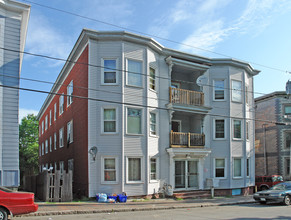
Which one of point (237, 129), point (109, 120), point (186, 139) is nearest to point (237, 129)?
point (237, 129)

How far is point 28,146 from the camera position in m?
52.9

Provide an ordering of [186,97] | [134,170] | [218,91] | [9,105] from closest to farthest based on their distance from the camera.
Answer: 1. [9,105]
2. [134,170]
3. [186,97]
4. [218,91]

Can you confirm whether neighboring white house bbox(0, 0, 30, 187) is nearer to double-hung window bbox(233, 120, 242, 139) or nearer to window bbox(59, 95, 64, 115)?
window bbox(59, 95, 64, 115)

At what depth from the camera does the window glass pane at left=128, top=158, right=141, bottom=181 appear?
19000mm

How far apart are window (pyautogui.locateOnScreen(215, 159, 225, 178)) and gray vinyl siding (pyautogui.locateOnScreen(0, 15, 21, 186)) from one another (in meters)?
14.1

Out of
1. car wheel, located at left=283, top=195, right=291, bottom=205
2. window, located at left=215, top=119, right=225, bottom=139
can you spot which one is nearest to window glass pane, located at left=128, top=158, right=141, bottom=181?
window, located at left=215, top=119, right=225, bottom=139

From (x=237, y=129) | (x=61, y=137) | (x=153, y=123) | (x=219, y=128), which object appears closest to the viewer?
(x=153, y=123)

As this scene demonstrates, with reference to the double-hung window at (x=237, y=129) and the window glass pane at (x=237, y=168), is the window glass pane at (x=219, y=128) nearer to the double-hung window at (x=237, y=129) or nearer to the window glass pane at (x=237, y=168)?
the double-hung window at (x=237, y=129)

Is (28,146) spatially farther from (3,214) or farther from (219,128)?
(3,214)

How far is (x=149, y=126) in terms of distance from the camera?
19.9 m

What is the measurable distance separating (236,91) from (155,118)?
7.62m

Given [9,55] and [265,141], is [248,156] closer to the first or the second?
[265,141]

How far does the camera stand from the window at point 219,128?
2375cm

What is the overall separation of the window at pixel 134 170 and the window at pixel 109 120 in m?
2.17
